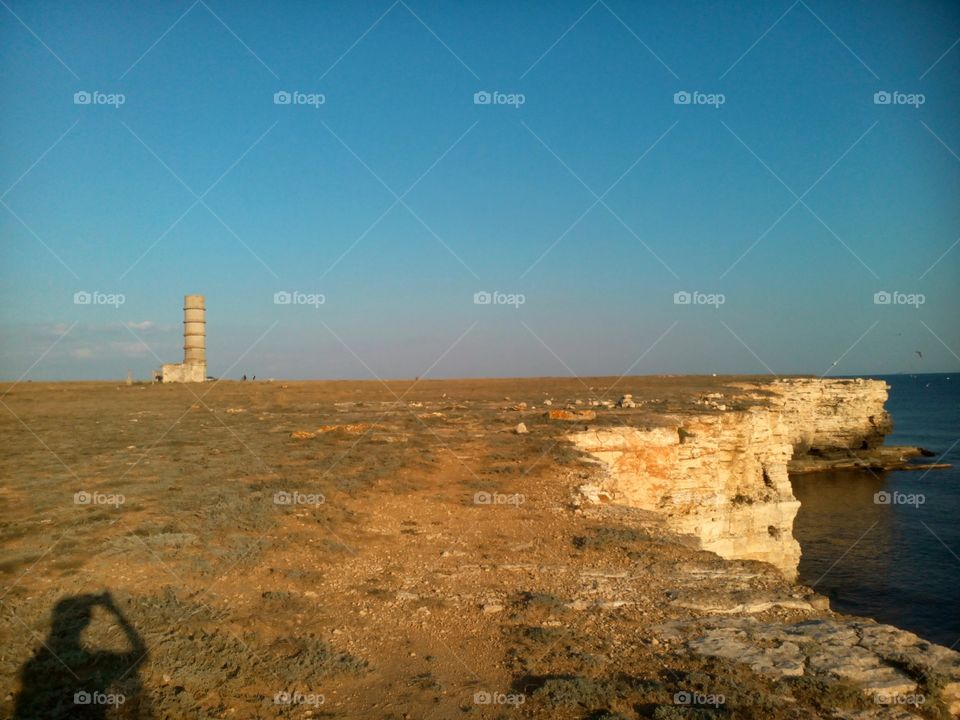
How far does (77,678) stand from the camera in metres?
6.14

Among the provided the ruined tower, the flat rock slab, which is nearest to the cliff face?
the flat rock slab

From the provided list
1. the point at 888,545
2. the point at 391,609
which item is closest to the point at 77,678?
the point at 391,609

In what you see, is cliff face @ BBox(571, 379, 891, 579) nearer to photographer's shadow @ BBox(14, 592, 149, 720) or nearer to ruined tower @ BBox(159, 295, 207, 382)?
photographer's shadow @ BBox(14, 592, 149, 720)

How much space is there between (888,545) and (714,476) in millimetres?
16439

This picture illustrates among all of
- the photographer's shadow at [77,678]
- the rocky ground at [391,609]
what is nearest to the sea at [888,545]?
the rocky ground at [391,609]

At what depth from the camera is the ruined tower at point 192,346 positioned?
41094 millimetres

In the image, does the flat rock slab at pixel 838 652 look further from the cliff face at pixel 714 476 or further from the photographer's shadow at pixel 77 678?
the cliff face at pixel 714 476

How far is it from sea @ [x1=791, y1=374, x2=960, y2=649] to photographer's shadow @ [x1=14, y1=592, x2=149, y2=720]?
2260 cm

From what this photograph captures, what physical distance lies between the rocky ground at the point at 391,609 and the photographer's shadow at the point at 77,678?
21 mm

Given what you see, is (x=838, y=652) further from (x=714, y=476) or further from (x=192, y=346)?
(x=192, y=346)

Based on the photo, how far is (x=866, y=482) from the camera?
49.6 m

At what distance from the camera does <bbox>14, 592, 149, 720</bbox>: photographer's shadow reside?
225 inches

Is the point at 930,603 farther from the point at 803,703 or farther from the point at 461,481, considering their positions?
the point at 803,703

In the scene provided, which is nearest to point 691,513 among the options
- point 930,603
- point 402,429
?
point 402,429
